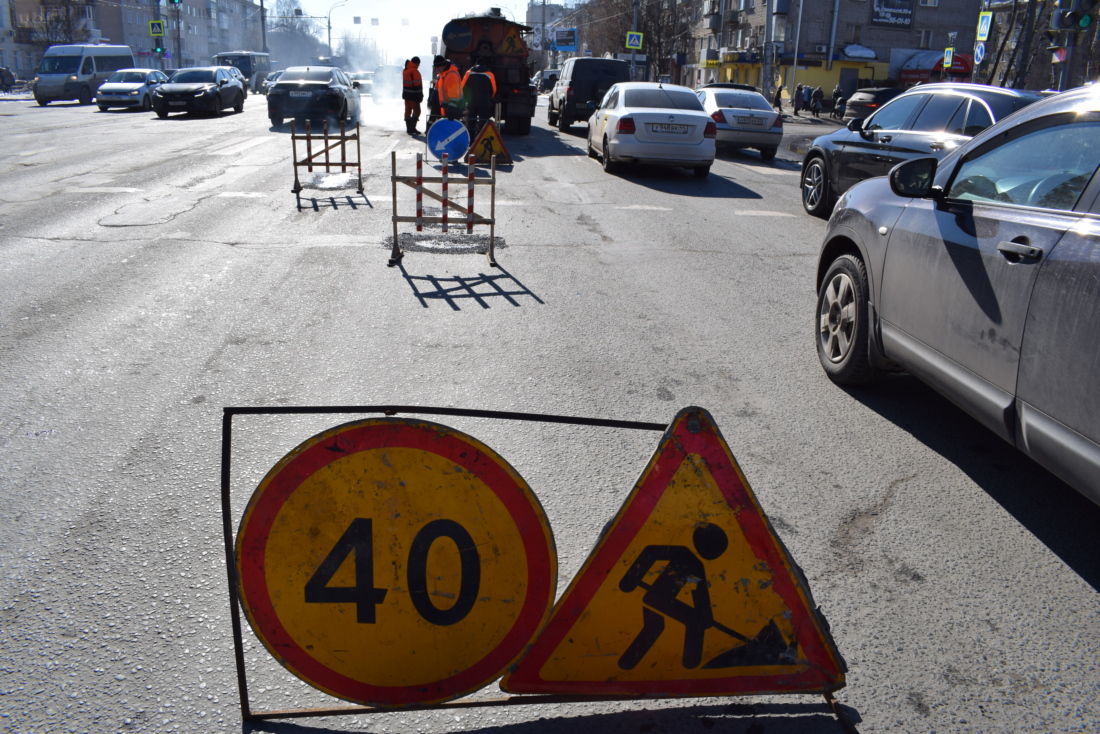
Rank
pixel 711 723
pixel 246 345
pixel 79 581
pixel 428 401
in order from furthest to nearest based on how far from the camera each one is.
Result: pixel 246 345, pixel 428 401, pixel 79 581, pixel 711 723

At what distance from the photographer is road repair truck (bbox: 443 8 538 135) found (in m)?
23.0

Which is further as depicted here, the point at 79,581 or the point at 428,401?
the point at 428,401

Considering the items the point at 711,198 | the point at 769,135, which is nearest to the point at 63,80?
the point at 769,135

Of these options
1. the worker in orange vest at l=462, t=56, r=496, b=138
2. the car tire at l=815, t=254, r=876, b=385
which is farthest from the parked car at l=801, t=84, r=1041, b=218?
the worker in orange vest at l=462, t=56, r=496, b=138

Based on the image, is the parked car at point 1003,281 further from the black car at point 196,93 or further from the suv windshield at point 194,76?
the suv windshield at point 194,76

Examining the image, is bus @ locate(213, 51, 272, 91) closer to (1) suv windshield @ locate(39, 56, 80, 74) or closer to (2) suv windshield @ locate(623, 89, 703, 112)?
(1) suv windshield @ locate(39, 56, 80, 74)

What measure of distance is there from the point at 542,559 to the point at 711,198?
40.3ft

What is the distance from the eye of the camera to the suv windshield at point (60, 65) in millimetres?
36531

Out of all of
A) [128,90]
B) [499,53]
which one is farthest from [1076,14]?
[128,90]

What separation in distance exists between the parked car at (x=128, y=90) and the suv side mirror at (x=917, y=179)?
32.0 metres

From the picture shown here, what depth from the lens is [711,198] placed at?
14.0 m

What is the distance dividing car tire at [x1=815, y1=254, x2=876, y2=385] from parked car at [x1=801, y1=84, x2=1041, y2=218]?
15.7 ft

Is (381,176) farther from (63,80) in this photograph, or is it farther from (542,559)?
(63,80)

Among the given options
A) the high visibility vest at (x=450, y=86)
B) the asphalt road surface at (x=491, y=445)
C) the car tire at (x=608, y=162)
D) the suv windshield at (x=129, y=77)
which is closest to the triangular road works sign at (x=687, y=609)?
the asphalt road surface at (x=491, y=445)
